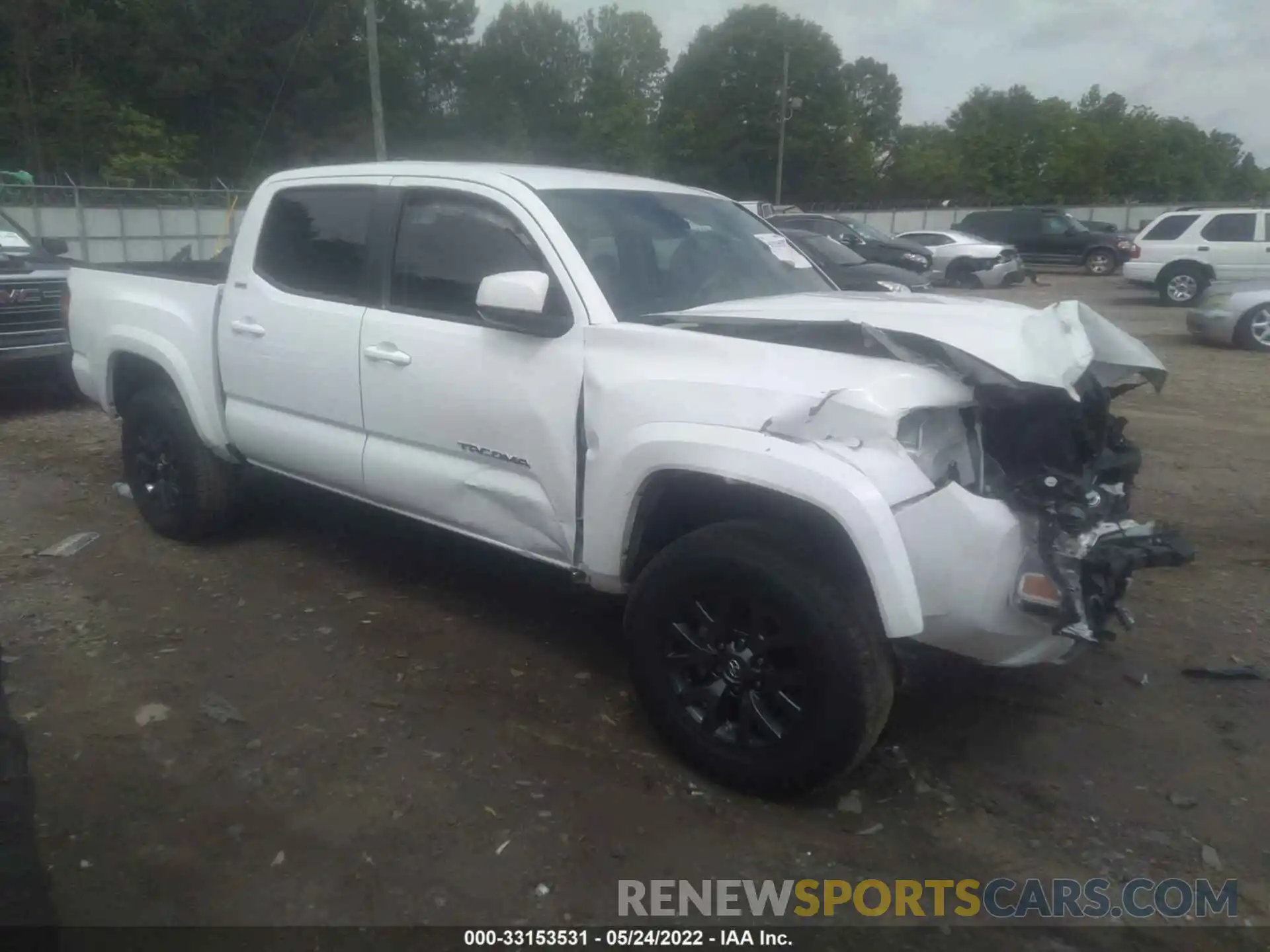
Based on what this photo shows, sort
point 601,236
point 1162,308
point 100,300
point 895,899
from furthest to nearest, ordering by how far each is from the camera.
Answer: point 1162,308 < point 100,300 < point 601,236 < point 895,899

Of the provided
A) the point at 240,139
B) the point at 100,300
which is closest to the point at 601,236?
the point at 100,300

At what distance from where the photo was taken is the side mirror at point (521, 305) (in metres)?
3.52

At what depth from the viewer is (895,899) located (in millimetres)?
A: 2967

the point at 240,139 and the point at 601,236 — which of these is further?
the point at 240,139

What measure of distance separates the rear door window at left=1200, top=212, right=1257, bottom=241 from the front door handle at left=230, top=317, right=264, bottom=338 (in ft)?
58.3

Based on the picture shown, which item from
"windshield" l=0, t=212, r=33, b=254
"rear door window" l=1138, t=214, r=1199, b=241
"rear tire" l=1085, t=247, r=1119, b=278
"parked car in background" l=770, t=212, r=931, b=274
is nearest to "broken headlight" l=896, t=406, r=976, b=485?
"windshield" l=0, t=212, r=33, b=254

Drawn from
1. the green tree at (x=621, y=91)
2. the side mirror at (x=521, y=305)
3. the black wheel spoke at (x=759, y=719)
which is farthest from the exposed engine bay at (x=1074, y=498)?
the green tree at (x=621, y=91)

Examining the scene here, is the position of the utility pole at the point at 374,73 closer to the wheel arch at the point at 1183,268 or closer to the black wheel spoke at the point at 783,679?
the wheel arch at the point at 1183,268

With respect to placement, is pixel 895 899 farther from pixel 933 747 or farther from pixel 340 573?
pixel 340 573

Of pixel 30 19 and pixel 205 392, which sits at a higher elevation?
pixel 30 19

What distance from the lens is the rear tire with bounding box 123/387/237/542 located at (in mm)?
5367

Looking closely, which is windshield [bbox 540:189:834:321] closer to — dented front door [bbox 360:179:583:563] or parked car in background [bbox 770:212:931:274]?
dented front door [bbox 360:179:583:563]

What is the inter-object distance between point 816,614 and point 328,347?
2471 millimetres

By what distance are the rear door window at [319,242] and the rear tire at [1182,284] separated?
57.7ft
